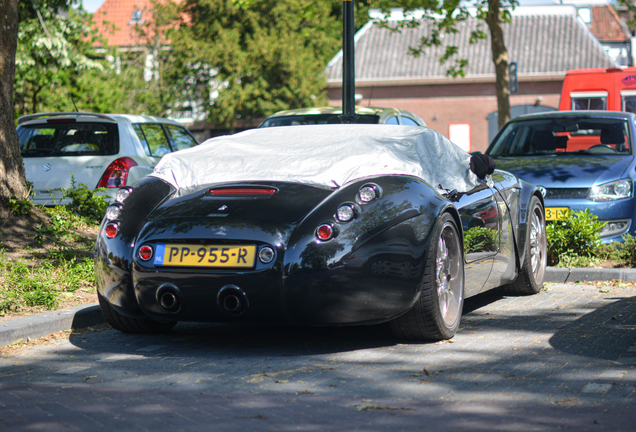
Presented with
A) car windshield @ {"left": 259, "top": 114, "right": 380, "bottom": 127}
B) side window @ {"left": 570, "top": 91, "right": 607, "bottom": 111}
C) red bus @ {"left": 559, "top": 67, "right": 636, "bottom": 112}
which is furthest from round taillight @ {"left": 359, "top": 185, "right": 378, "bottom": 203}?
side window @ {"left": 570, "top": 91, "right": 607, "bottom": 111}

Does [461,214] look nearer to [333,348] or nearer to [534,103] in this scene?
[333,348]

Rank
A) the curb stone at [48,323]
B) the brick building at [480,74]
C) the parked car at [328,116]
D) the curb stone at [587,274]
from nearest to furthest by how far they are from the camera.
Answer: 1. the curb stone at [48,323]
2. the curb stone at [587,274]
3. the parked car at [328,116]
4. the brick building at [480,74]

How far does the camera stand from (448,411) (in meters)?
3.49

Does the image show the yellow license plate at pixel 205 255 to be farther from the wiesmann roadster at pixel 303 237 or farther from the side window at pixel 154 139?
the side window at pixel 154 139

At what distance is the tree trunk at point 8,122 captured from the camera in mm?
8469

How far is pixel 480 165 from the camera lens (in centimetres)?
579

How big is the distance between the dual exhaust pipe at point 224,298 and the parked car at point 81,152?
15.3 ft

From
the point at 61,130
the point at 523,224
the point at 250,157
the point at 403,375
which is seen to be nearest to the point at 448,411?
the point at 403,375

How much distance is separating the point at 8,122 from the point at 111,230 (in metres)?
4.18

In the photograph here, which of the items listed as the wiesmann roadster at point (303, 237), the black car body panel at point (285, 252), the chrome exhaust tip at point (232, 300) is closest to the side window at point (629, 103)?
the wiesmann roadster at point (303, 237)

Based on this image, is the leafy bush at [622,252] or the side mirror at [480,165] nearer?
the side mirror at [480,165]

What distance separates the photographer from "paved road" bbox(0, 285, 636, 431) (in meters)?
3.38

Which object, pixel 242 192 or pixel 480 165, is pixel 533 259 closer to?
pixel 480 165

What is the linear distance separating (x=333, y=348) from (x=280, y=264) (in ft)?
2.50
